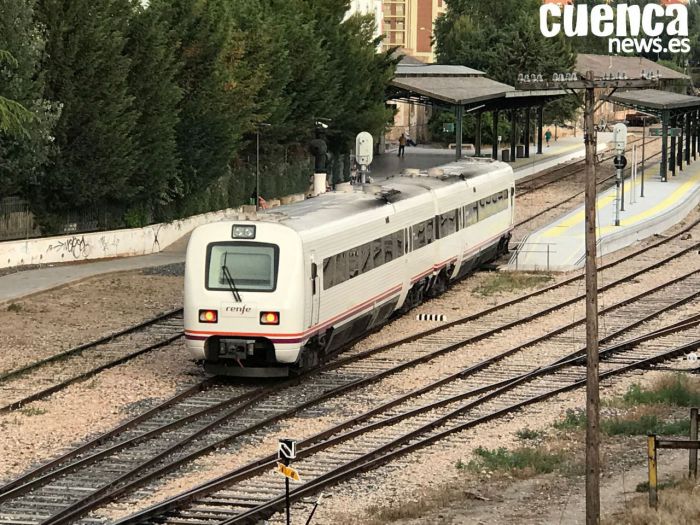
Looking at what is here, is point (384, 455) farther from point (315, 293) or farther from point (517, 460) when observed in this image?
point (315, 293)

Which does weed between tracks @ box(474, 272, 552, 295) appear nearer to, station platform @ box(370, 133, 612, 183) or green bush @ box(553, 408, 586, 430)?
green bush @ box(553, 408, 586, 430)

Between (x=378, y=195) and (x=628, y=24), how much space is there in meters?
152

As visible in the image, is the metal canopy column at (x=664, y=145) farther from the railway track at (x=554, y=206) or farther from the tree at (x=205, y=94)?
the tree at (x=205, y=94)

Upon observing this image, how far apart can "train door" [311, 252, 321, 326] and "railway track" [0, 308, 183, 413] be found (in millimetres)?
4318

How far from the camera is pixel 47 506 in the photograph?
17.9m

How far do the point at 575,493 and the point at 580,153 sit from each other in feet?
250

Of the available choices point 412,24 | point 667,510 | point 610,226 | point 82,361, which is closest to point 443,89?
point 610,226

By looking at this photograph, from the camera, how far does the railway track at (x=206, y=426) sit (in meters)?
18.3

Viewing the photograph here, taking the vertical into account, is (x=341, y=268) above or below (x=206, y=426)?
above

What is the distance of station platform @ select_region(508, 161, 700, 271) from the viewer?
43.6 metres

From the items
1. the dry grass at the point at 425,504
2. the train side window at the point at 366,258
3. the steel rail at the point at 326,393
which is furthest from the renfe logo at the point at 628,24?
the dry grass at the point at 425,504

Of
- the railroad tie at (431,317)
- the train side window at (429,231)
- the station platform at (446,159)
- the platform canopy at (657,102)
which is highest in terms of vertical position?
the platform canopy at (657,102)

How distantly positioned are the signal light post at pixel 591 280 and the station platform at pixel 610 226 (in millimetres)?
24248

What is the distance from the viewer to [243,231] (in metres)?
24.2
